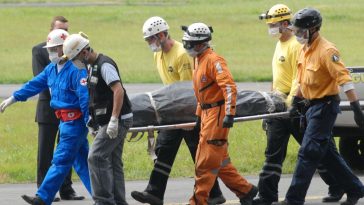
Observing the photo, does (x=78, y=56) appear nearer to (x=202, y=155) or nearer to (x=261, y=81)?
(x=202, y=155)

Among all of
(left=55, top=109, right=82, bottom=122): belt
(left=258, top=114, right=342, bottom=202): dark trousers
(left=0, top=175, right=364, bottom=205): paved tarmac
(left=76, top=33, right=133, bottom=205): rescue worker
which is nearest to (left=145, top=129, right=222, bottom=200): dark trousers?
(left=0, top=175, right=364, bottom=205): paved tarmac

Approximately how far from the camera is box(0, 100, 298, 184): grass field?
13.5 metres

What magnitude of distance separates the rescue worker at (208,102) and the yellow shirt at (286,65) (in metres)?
1.16

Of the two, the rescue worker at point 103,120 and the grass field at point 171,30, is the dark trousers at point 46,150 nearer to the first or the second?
the rescue worker at point 103,120

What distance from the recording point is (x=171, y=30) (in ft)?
153

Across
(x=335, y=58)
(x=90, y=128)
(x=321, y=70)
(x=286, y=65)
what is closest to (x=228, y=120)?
(x=321, y=70)

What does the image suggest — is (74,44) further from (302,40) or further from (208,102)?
(302,40)

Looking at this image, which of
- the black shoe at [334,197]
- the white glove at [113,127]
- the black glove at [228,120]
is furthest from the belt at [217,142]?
the black shoe at [334,197]

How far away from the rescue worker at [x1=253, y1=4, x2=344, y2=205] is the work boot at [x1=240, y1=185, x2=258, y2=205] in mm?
448

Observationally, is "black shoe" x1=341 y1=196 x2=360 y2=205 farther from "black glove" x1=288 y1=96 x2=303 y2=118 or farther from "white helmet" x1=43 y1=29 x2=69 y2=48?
"white helmet" x1=43 y1=29 x2=69 y2=48

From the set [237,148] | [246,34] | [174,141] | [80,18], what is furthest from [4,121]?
[80,18]

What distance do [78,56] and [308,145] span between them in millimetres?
2295

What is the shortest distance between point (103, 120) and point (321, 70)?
81.4 inches

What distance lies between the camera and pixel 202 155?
394 inches
